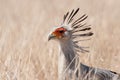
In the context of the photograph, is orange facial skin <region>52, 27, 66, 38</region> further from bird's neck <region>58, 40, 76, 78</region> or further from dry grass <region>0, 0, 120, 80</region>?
dry grass <region>0, 0, 120, 80</region>

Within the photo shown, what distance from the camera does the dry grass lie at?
7586 mm

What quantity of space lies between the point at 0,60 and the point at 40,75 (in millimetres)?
551

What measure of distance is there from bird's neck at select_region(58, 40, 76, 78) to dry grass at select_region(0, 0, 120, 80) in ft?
0.86

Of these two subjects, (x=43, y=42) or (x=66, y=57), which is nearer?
(x=66, y=57)

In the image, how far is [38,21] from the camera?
1259 cm

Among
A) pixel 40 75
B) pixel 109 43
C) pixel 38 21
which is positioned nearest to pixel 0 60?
pixel 40 75

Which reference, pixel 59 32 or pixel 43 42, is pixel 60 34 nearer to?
pixel 59 32

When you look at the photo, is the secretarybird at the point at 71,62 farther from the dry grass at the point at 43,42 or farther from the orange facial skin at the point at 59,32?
the dry grass at the point at 43,42

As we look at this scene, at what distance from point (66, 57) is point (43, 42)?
8.63 feet

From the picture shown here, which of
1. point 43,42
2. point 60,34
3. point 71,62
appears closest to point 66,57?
point 71,62

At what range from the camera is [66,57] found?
23.6 feet

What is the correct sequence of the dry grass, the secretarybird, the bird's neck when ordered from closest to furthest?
1. the secretarybird
2. the bird's neck
3. the dry grass

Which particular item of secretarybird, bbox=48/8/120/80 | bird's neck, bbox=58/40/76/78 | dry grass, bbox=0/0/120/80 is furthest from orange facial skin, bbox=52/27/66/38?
dry grass, bbox=0/0/120/80

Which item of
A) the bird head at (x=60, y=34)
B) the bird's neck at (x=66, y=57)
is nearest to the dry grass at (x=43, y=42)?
the bird's neck at (x=66, y=57)
